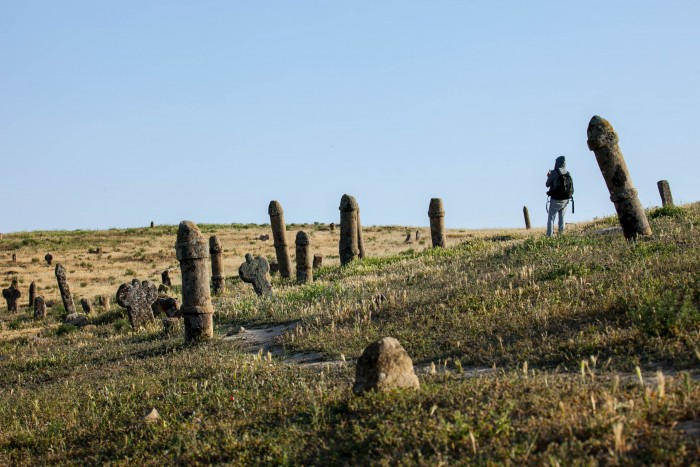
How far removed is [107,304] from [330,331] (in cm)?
1698

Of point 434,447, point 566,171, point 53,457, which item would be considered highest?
point 566,171

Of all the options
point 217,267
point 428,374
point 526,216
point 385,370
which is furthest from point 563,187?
point 526,216

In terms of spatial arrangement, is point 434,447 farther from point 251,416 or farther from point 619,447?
point 251,416

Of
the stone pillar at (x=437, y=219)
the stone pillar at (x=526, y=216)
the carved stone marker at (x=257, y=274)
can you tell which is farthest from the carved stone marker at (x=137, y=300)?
the stone pillar at (x=526, y=216)

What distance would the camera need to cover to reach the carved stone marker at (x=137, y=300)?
798 inches

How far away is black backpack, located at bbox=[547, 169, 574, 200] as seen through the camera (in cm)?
2150

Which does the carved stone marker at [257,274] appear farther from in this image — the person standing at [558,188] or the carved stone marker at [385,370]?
the carved stone marker at [385,370]

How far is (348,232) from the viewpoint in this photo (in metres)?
27.3

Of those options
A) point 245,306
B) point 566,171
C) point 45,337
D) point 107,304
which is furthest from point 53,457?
point 107,304

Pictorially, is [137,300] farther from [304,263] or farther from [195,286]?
[304,263]

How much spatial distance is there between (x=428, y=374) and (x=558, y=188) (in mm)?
13816

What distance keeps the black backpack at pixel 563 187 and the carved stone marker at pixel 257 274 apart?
8.38 m

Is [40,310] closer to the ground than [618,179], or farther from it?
closer to the ground

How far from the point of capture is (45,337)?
A: 21.6 m
